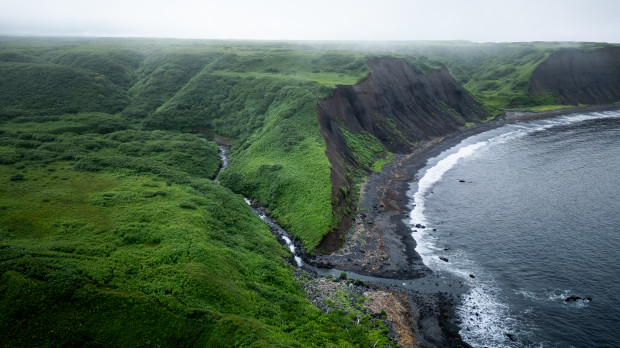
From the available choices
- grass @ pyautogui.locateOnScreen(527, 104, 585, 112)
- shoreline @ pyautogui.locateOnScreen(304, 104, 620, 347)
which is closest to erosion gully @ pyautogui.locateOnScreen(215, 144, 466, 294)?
shoreline @ pyautogui.locateOnScreen(304, 104, 620, 347)

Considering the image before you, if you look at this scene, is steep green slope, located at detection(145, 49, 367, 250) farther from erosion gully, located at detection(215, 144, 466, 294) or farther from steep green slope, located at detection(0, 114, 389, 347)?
steep green slope, located at detection(0, 114, 389, 347)

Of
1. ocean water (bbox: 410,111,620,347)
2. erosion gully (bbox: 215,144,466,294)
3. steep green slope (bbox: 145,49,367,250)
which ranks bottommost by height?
erosion gully (bbox: 215,144,466,294)

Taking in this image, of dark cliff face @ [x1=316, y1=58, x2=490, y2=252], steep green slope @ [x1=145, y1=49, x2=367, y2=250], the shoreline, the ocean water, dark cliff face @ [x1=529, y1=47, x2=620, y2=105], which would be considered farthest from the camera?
dark cliff face @ [x1=529, y1=47, x2=620, y2=105]

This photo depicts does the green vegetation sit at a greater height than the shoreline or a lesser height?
greater

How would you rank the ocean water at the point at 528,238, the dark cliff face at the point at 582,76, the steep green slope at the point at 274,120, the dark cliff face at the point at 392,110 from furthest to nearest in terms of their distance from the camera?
the dark cliff face at the point at 582,76 → the dark cliff face at the point at 392,110 → the steep green slope at the point at 274,120 → the ocean water at the point at 528,238

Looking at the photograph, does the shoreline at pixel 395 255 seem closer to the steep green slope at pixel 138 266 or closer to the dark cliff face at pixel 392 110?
the dark cliff face at pixel 392 110

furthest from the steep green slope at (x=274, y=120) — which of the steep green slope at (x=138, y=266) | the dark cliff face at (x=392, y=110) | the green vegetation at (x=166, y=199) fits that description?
the steep green slope at (x=138, y=266)

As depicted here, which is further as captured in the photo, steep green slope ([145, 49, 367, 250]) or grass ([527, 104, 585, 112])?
grass ([527, 104, 585, 112])
